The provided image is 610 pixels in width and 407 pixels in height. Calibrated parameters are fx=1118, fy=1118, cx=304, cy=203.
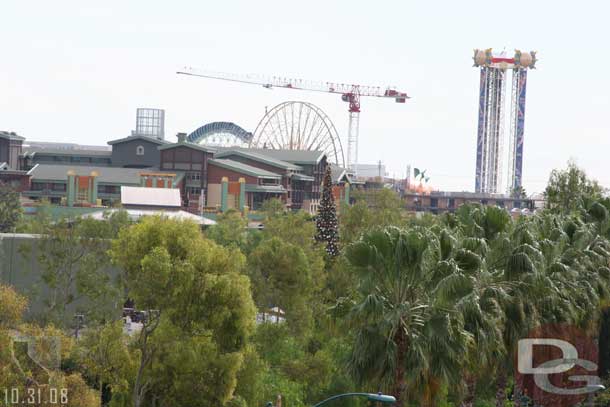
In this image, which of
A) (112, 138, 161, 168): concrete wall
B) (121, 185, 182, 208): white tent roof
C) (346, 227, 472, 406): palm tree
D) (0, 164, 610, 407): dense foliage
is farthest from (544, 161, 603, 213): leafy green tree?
(112, 138, 161, 168): concrete wall

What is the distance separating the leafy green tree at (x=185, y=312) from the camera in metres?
35.9

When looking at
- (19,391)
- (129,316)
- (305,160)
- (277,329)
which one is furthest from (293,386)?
(305,160)

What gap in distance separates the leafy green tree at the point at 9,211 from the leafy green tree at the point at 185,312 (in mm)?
72118

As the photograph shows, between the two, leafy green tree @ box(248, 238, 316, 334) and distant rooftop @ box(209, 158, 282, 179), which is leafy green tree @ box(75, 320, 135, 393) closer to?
leafy green tree @ box(248, 238, 316, 334)

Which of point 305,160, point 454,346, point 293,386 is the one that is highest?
point 305,160

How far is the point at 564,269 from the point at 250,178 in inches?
4507

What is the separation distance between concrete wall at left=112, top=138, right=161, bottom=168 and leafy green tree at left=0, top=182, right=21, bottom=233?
4777cm

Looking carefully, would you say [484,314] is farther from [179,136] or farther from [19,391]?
[179,136]

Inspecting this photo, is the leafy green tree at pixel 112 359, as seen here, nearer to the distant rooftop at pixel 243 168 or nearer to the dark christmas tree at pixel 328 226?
the dark christmas tree at pixel 328 226

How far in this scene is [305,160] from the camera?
179250 millimetres

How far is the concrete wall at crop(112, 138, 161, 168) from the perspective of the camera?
547ft

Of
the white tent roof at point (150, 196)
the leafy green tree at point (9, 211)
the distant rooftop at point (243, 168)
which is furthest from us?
the distant rooftop at point (243, 168)

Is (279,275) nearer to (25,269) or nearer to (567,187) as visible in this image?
(25,269)

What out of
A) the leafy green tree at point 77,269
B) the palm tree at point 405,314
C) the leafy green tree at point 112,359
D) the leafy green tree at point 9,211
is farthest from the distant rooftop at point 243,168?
the palm tree at point 405,314
